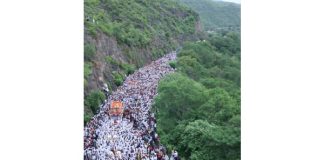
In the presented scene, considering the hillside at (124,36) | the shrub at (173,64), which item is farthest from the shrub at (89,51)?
the shrub at (173,64)

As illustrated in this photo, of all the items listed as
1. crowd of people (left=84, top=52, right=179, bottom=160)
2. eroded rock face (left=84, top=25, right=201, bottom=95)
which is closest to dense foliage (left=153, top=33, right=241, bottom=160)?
crowd of people (left=84, top=52, right=179, bottom=160)

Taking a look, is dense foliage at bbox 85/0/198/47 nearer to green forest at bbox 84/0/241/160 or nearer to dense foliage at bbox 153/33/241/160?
green forest at bbox 84/0/241/160

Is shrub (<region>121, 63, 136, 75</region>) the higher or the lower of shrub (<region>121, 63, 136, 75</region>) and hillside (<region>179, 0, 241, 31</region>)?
the lower
